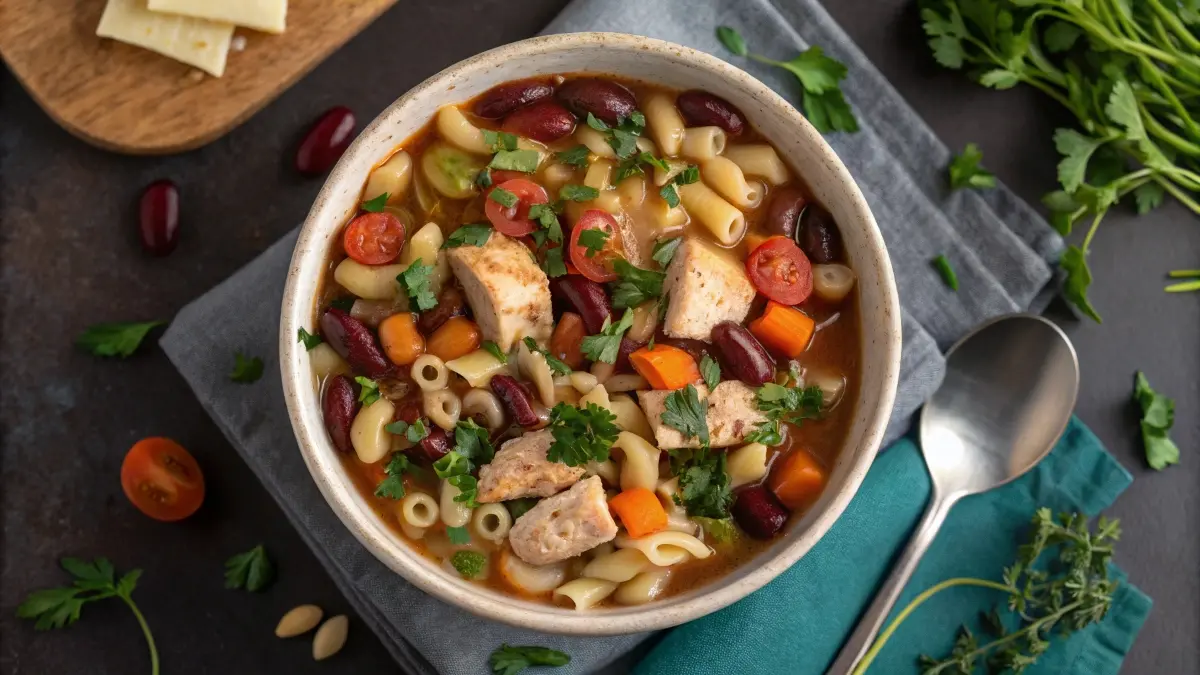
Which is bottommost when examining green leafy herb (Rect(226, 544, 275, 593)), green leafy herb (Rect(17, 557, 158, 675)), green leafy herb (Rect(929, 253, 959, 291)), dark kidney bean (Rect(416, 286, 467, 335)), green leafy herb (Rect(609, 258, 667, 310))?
green leafy herb (Rect(17, 557, 158, 675))

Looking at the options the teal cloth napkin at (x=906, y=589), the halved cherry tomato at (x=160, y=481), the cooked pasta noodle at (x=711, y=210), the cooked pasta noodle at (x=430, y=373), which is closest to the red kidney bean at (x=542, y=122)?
the cooked pasta noodle at (x=711, y=210)

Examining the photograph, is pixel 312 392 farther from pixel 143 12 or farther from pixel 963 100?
pixel 963 100

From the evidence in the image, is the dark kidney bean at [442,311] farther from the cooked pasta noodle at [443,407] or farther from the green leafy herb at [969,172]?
the green leafy herb at [969,172]

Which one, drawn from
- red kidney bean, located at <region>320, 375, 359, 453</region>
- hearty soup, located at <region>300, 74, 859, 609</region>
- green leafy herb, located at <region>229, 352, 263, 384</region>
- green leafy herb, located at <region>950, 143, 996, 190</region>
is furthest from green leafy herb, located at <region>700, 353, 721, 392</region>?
green leafy herb, located at <region>229, 352, 263, 384</region>

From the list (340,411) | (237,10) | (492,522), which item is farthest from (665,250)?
(237,10)

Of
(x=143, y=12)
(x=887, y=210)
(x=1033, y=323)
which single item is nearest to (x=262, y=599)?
(x=143, y=12)

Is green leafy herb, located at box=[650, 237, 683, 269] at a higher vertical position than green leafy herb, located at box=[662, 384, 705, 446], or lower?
higher

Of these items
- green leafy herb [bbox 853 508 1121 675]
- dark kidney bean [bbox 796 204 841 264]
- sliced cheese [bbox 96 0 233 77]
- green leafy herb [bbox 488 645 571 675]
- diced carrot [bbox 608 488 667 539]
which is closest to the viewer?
diced carrot [bbox 608 488 667 539]

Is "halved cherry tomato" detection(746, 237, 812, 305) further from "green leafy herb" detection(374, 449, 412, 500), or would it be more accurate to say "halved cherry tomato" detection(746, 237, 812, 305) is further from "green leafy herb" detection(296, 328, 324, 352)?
"green leafy herb" detection(296, 328, 324, 352)
